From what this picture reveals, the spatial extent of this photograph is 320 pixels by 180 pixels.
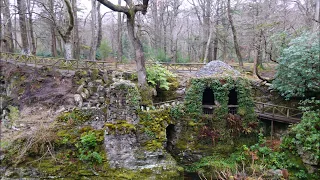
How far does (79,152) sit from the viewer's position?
33.0 feet

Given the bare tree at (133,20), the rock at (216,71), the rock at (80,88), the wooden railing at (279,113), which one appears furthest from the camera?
the rock at (80,88)

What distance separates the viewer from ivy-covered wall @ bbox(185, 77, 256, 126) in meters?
12.3

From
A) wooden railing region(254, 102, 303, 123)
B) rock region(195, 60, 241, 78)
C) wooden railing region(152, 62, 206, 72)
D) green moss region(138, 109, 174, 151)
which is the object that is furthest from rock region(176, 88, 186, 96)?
wooden railing region(254, 102, 303, 123)

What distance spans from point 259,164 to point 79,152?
846 cm

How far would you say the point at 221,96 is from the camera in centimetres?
1236

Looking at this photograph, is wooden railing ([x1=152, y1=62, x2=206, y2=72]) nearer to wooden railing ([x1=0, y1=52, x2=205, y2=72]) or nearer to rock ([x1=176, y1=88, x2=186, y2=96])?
wooden railing ([x1=0, y1=52, x2=205, y2=72])

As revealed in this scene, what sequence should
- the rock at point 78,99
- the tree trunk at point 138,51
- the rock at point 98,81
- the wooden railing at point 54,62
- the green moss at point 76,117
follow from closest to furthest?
1. the green moss at point 76,117
2. the tree trunk at point 138,51
3. the rock at point 78,99
4. the rock at point 98,81
5. the wooden railing at point 54,62

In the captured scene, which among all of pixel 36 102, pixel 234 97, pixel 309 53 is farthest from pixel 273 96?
pixel 36 102

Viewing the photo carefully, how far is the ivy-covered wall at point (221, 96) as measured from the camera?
12320mm

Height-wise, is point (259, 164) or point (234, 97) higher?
point (234, 97)

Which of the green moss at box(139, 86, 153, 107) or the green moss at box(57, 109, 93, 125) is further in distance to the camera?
the green moss at box(139, 86, 153, 107)

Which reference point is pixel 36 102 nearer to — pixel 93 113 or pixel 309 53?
pixel 93 113

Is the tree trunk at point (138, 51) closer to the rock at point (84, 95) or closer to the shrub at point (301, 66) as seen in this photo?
the rock at point (84, 95)

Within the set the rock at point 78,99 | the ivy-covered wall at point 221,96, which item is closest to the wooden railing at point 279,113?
the ivy-covered wall at point 221,96
